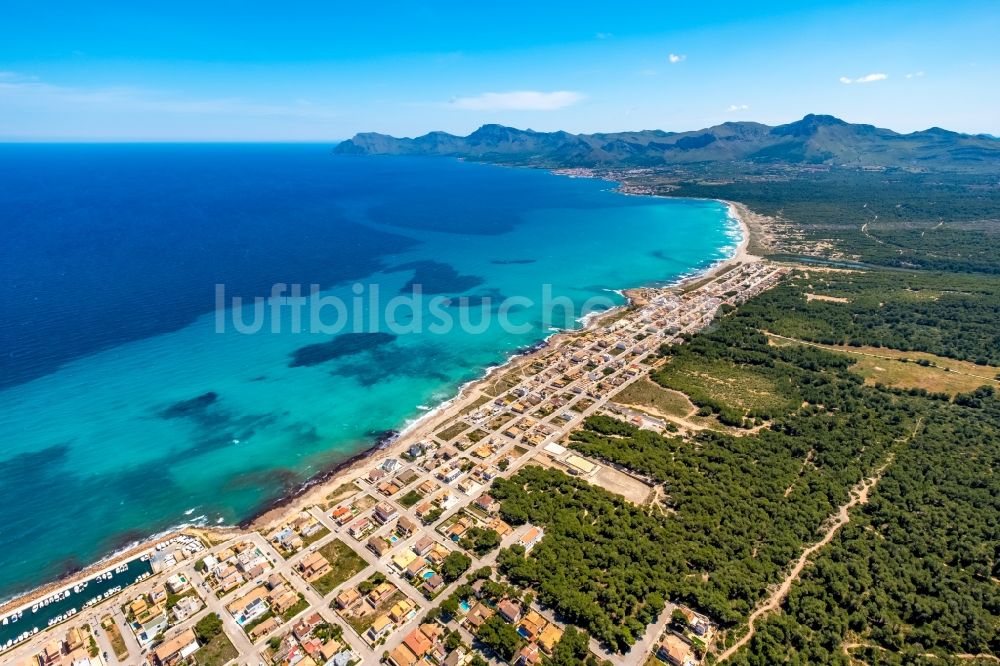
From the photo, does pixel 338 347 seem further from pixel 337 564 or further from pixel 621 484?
pixel 621 484

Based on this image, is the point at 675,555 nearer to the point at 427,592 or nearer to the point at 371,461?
the point at 427,592

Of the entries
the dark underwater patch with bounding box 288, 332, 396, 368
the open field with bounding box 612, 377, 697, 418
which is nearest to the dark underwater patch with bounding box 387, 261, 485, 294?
the dark underwater patch with bounding box 288, 332, 396, 368

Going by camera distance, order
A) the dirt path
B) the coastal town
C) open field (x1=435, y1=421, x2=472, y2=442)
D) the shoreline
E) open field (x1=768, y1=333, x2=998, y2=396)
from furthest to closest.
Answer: open field (x1=768, y1=333, x2=998, y2=396) < open field (x1=435, y1=421, x2=472, y2=442) < the shoreline < the dirt path < the coastal town

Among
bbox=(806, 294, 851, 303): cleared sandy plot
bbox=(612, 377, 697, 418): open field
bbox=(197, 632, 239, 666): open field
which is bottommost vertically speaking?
bbox=(197, 632, 239, 666): open field

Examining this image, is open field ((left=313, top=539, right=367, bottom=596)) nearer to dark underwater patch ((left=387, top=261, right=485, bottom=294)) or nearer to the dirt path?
the dirt path

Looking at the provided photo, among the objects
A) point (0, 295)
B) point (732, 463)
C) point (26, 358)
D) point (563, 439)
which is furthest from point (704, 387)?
point (0, 295)

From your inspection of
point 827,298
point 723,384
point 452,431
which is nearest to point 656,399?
point 723,384

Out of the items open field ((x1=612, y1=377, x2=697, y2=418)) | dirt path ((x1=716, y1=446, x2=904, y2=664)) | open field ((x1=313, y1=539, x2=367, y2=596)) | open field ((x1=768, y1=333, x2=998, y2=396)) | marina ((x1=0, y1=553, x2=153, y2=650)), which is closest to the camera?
dirt path ((x1=716, y1=446, x2=904, y2=664))
